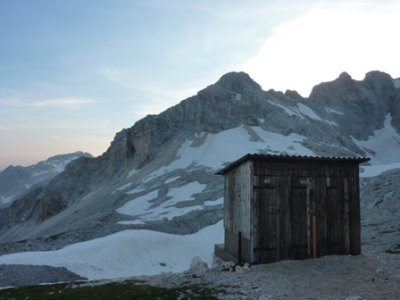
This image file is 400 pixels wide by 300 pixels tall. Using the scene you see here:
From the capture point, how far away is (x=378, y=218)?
4156 centimetres

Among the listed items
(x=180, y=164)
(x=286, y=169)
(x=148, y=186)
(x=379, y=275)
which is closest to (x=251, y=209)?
(x=286, y=169)

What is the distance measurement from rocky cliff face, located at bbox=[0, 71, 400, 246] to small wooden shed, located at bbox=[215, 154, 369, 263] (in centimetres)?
3070

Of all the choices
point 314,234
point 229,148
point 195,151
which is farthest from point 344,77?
point 314,234

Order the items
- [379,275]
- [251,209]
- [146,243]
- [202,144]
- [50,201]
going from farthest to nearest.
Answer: [50,201] → [202,144] → [146,243] → [251,209] → [379,275]

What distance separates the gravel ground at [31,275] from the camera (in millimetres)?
27725

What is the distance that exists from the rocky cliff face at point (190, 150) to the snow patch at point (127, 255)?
9.16 metres

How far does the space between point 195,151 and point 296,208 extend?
254ft

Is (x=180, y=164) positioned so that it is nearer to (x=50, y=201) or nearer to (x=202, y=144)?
(x=202, y=144)

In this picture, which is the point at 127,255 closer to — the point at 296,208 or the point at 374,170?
the point at 296,208

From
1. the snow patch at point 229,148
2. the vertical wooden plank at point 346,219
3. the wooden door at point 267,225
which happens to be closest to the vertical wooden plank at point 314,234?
the vertical wooden plank at point 346,219

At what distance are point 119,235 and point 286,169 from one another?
23.1 metres

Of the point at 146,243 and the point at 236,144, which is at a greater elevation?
the point at 236,144

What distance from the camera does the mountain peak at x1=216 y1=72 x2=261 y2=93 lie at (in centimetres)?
12962

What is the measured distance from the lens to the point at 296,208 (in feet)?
71.8
